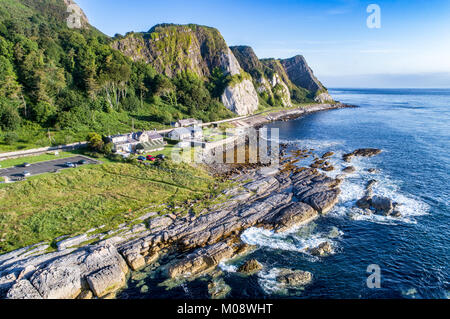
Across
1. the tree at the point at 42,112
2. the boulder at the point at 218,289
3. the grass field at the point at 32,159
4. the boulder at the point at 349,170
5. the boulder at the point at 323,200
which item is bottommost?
the boulder at the point at 218,289

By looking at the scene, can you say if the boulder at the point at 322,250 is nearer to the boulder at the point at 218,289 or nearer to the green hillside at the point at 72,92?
the boulder at the point at 218,289

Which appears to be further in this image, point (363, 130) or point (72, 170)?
point (363, 130)

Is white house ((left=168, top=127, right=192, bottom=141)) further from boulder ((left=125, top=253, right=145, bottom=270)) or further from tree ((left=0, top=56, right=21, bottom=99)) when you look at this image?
boulder ((left=125, top=253, right=145, bottom=270))

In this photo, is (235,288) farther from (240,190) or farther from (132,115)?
(132,115)

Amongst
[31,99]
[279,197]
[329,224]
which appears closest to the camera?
[329,224]

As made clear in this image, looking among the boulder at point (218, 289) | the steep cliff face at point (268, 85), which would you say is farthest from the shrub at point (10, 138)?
the steep cliff face at point (268, 85)

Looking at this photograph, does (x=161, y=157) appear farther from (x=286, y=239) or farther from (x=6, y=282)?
(x=6, y=282)

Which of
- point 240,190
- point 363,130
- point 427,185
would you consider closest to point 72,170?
point 240,190
